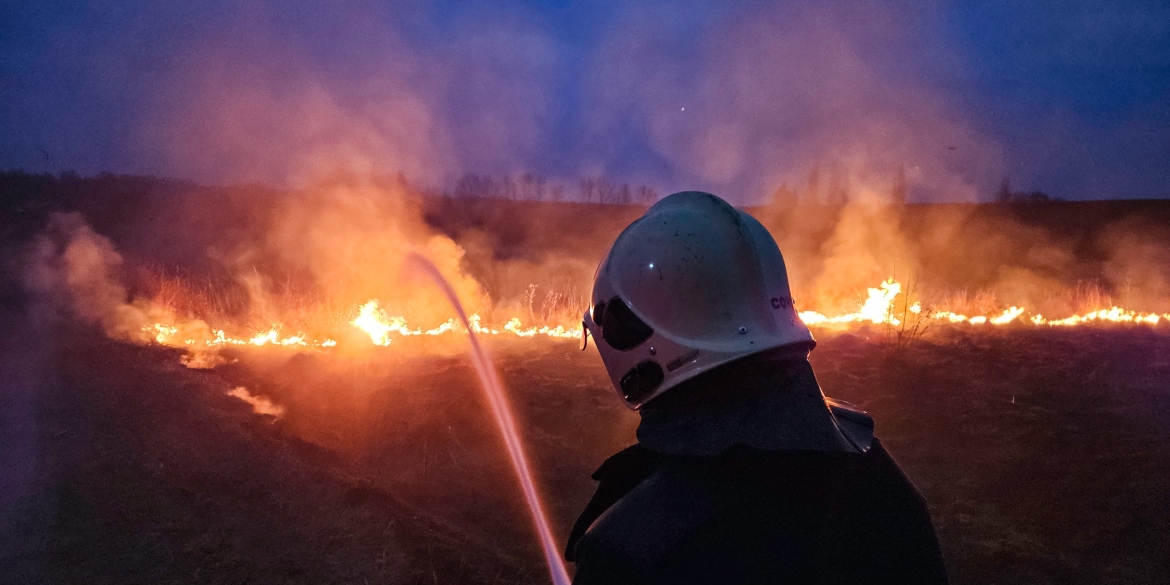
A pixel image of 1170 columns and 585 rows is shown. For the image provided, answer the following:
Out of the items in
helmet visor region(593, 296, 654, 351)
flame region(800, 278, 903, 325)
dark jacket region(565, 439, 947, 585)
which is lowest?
dark jacket region(565, 439, 947, 585)

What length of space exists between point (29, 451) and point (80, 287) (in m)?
7.51

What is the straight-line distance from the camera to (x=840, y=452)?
4.07 ft

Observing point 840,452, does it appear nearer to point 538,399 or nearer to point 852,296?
point 538,399

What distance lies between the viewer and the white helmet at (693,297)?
1.53 m

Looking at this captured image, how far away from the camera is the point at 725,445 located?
1175mm

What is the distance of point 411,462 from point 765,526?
545cm

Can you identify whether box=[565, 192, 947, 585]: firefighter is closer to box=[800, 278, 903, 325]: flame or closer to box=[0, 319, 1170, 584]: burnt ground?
box=[0, 319, 1170, 584]: burnt ground

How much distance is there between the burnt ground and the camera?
183 inches

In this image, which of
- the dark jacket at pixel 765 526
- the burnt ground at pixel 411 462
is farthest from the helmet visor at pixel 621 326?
the burnt ground at pixel 411 462

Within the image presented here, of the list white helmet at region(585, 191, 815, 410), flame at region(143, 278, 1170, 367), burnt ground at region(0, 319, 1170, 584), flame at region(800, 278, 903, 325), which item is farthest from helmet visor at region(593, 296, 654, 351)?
flame at region(800, 278, 903, 325)

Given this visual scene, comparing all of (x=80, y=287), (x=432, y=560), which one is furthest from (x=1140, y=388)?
(x=80, y=287)

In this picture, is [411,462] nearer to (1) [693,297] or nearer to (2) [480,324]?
(2) [480,324]

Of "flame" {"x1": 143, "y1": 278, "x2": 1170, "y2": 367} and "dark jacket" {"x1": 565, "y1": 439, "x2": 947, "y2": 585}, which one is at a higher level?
"flame" {"x1": 143, "y1": 278, "x2": 1170, "y2": 367}

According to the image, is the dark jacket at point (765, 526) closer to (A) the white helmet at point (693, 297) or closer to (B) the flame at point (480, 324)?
(A) the white helmet at point (693, 297)
